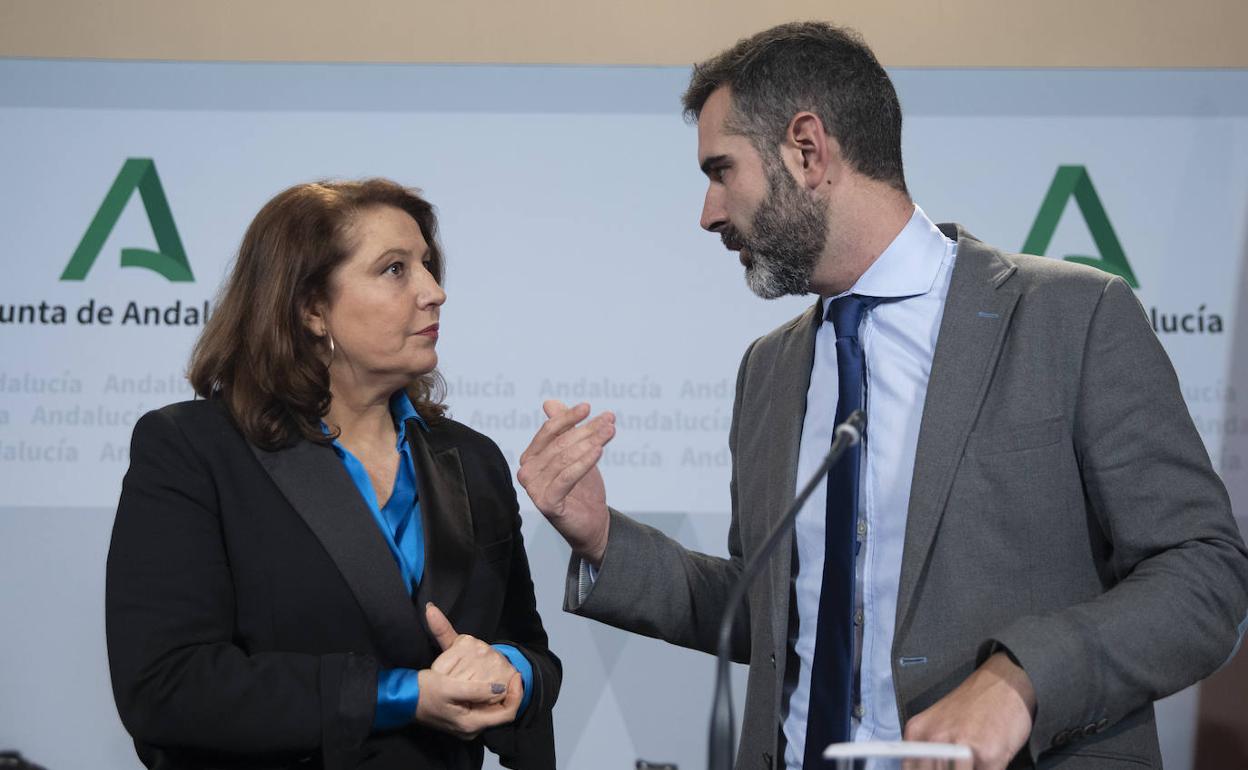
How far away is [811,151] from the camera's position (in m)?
1.98

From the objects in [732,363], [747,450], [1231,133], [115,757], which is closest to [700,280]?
[732,363]

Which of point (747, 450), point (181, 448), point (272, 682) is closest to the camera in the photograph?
point (272, 682)

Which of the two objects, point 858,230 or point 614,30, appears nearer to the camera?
point 858,230

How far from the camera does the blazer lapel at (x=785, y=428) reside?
189 centimetres

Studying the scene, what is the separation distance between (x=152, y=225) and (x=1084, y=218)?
2.61 m

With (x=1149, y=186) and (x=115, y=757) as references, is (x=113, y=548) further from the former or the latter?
(x=1149, y=186)

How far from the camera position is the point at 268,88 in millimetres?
3412

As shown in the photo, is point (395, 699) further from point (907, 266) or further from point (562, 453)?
point (907, 266)

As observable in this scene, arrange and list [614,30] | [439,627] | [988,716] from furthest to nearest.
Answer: [614,30] < [439,627] < [988,716]

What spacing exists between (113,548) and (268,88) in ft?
6.23

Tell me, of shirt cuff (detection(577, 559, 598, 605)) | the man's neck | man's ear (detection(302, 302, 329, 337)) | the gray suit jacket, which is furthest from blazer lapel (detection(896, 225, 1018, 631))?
man's ear (detection(302, 302, 329, 337))

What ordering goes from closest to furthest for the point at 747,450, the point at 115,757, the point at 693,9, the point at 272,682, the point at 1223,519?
the point at 1223,519 → the point at 272,682 → the point at 747,450 → the point at 115,757 → the point at 693,9

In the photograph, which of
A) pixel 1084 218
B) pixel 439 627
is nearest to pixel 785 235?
pixel 439 627

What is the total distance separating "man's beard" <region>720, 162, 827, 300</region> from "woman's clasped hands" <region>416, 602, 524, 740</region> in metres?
0.75
